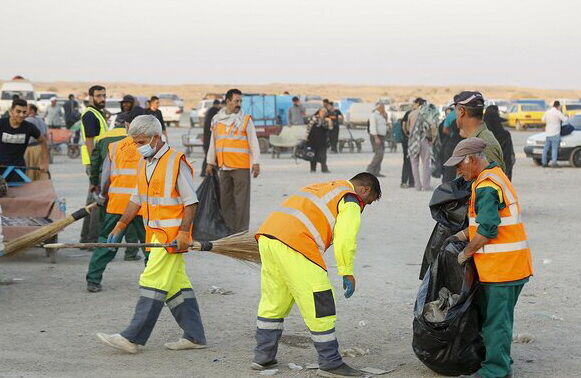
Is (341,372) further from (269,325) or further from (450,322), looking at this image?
(450,322)

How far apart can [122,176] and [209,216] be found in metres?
2.20

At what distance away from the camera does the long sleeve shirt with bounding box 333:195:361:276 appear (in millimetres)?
6250

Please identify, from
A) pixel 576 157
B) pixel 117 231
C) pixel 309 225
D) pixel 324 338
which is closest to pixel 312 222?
pixel 309 225

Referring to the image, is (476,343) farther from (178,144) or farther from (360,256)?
(178,144)

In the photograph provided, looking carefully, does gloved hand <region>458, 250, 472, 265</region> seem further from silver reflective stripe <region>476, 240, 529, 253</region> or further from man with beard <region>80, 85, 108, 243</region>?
A: man with beard <region>80, 85, 108, 243</region>

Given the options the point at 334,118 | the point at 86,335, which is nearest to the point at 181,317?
the point at 86,335

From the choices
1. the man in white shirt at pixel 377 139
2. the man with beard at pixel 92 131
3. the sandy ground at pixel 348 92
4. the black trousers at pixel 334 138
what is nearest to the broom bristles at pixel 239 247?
the man with beard at pixel 92 131

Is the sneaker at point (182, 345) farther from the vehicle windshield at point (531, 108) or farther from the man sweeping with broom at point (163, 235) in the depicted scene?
the vehicle windshield at point (531, 108)

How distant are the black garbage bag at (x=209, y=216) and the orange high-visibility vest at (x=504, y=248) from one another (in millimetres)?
5669

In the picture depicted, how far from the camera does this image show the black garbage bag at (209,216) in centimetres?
1166

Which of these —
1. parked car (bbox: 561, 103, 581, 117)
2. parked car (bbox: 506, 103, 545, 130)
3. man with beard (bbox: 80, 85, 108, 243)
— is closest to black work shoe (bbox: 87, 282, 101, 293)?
man with beard (bbox: 80, 85, 108, 243)

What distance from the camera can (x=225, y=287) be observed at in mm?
9867

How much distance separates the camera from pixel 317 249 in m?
6.51

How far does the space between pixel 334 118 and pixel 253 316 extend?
72.7 ft
